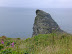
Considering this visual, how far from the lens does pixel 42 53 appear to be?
4344 millimetres

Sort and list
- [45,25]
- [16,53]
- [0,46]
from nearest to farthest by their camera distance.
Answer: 1. [16,53]
2. [0,46]
3. [45,25]

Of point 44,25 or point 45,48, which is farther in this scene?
point 44,25

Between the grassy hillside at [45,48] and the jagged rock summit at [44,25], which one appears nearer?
the grassy hillside at [45,48]

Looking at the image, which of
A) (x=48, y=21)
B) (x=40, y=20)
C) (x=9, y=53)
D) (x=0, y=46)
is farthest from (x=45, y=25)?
(x=9, y=53)

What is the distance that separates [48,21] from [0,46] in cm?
988

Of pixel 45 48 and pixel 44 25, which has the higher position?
pixel 45 48

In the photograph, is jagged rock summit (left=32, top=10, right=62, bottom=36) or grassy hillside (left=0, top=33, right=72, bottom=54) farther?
jagged rock summit (left=32, top=10, right=62, bottom=36)

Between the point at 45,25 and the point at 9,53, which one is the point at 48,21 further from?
the point at 9,53

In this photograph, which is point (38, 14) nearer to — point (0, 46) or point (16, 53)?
point (0, 46)

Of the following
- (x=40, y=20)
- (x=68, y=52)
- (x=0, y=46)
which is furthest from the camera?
(x=40, y=20)

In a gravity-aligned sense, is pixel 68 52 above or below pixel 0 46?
above

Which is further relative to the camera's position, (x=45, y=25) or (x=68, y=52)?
(x=45, y=25)

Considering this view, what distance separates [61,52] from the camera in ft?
14.3

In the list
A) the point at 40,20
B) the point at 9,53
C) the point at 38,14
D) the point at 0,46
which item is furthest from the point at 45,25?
the point at 9,53
